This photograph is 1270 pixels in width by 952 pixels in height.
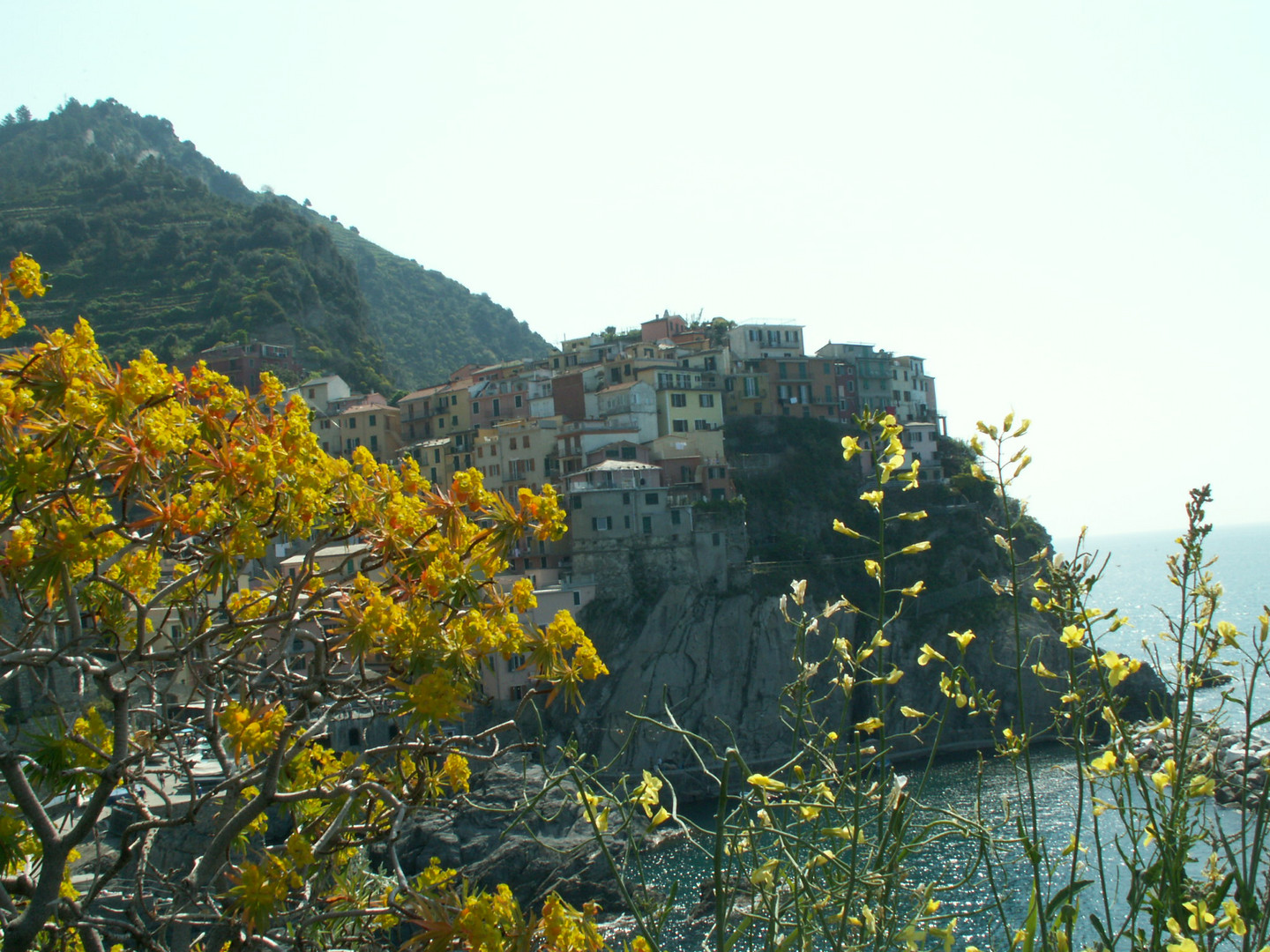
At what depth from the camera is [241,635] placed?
6453mm

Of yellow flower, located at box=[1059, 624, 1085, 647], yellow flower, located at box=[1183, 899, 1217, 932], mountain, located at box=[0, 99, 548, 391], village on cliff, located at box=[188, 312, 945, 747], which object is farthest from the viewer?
mountain, located at box=[0, 99, 548, 391]

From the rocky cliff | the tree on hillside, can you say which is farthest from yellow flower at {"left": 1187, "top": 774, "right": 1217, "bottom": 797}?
the rocky cliff

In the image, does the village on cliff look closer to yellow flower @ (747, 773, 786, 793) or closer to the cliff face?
the cliff face

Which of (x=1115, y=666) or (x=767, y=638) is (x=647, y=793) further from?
(x=767, y=638)

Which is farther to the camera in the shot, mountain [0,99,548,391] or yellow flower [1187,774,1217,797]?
mountain [0,99,548,391]

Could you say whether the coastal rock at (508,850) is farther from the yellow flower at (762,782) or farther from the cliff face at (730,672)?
the yellow flower at (762,782)

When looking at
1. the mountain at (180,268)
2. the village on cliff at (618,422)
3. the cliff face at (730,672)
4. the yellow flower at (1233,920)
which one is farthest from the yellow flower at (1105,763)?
the mountain at (180,268)

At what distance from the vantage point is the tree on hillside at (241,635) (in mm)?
5184

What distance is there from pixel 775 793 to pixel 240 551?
3298 millimetres

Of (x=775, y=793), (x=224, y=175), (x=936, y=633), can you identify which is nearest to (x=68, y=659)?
(x=775, y=793)

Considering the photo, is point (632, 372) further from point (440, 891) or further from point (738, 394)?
point (440, 891)

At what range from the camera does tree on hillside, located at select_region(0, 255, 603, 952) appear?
5184 millimetres

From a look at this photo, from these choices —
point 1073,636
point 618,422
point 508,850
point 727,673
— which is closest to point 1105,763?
point 1073,636

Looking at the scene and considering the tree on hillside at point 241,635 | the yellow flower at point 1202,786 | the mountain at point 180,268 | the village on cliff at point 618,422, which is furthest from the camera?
the mountain at point 180,268
